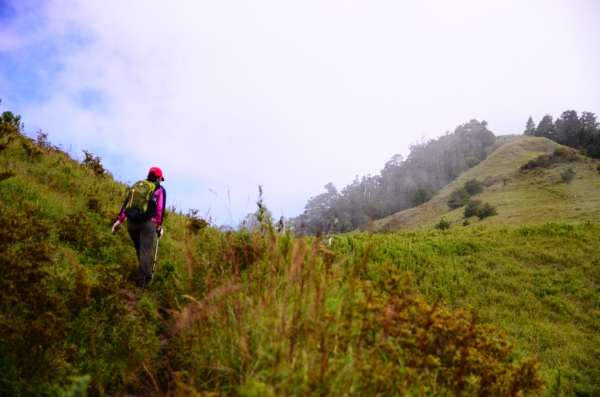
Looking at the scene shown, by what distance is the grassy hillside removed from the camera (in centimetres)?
2758

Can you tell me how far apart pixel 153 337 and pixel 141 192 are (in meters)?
2.58

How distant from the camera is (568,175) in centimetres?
3988

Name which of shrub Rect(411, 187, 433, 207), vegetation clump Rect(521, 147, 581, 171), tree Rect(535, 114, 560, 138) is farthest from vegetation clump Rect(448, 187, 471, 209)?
tree Rect(535, 114, 560, 138)

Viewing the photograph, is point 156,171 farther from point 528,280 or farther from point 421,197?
point 421,197

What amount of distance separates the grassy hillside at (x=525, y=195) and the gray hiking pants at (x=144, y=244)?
86.5ft

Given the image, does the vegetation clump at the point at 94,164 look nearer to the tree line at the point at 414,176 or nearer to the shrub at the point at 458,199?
the shrub at the point at 458,199

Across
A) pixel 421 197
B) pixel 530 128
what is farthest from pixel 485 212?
pixel 530 128

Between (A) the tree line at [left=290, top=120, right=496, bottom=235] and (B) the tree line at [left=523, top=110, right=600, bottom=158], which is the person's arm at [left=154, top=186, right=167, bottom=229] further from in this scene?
(B) the tree line at [left=523, top=110, right=600, bottom=158]

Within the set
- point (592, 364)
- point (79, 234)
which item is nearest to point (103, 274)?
point (79, 234)

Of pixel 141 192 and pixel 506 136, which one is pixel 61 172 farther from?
pixel 506 136

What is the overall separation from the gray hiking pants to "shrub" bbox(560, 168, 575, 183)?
47203 millimetres

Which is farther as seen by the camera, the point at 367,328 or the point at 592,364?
the point at 592,364

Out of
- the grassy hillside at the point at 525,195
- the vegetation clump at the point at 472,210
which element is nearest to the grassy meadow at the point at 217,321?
the grassy hillside at the point at 525,195

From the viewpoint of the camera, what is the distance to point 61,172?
29.8 feet
